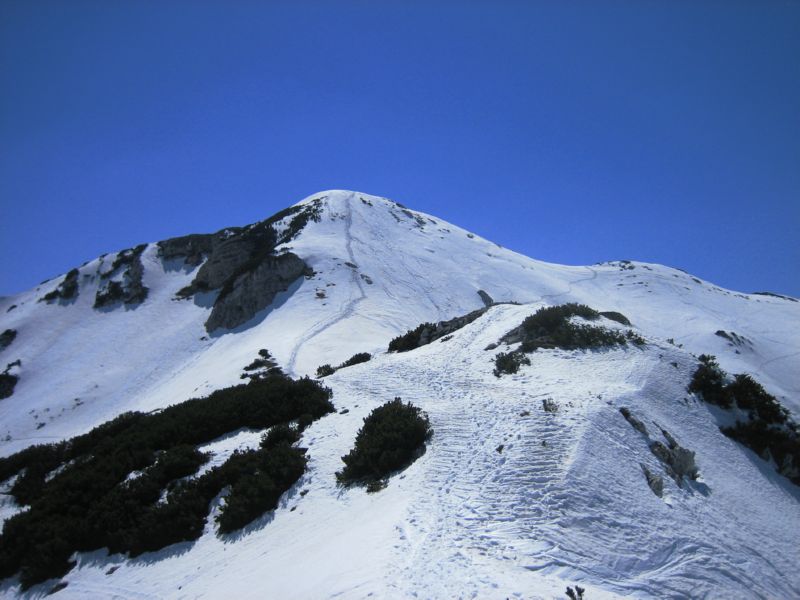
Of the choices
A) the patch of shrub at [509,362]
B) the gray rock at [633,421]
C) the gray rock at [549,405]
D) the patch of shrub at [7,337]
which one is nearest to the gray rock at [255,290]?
the patch of shrub at [7,337]

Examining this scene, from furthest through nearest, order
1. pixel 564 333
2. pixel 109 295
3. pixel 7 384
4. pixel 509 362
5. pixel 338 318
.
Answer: pixel 109 295
pixel 7 384
pixel 338 318
pixel 564 333
pixel 509 362

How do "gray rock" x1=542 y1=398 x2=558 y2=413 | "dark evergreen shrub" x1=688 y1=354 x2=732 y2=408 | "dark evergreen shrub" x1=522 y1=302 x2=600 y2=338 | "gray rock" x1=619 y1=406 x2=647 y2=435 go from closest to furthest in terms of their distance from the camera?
"gray rock" x1=542 y1=398 x2=558 y2=413
"gray rock" x1=619 y1=406 x2=647 y2=435
"dark evergreen shrub" x1=688 y1=354 x2=732 y2=408
"dark evergreen shrub" x1=522 y1=302 x2=600 y2=338

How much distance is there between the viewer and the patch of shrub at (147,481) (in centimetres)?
1159

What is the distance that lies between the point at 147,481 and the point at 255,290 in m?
37.4

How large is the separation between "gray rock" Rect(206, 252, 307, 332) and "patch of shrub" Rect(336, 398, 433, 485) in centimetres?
3672

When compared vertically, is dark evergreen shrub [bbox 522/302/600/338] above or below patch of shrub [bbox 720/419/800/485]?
above

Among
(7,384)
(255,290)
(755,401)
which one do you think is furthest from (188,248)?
(755,401)

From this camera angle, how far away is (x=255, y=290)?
49.0 metres

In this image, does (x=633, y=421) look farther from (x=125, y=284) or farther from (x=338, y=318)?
(x=125, y=284)

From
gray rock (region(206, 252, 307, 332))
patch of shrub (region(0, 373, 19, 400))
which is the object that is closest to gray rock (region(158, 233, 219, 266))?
gray rock (region(206, 252, 307, 332))

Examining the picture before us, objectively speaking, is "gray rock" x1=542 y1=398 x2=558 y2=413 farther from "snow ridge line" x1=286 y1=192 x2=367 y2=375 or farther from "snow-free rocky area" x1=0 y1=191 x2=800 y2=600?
"snow ridge line" x1=286 y1=192 x2=367 y2=375

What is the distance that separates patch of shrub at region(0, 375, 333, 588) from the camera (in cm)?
1159

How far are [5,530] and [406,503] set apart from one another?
1197 centimetres

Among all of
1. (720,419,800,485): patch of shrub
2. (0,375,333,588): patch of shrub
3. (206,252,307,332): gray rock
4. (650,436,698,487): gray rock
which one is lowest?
(720,419,800,485): patch of shrub
